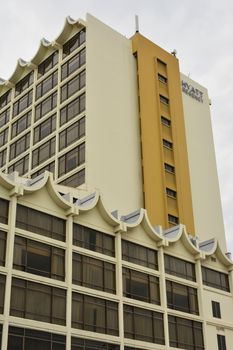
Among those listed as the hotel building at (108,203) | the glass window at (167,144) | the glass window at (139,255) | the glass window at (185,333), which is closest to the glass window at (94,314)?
the hotel building at (108,203)

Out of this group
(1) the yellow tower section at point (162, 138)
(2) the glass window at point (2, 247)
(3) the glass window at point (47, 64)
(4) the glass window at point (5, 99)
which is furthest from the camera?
(4) the glass window at point (5, 99)

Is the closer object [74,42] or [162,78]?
[74,42]

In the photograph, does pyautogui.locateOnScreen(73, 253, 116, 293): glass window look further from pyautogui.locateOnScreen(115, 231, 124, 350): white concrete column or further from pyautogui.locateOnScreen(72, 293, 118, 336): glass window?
pyautogui.locateOnScreen(72, 293, 118, 336): glass window

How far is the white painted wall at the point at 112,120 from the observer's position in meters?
61.4

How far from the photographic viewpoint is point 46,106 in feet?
235

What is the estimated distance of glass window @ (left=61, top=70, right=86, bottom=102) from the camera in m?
66.8

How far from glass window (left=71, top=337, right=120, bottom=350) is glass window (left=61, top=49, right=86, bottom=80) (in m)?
34.3

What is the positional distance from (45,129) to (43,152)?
3044 mm

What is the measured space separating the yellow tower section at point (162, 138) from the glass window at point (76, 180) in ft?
24.0

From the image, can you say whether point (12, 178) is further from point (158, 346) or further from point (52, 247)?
point (158, 346)

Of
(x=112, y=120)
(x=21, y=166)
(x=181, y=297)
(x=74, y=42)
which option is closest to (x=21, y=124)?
(x=21, y=166)

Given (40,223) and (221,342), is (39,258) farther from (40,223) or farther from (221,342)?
(221,342)

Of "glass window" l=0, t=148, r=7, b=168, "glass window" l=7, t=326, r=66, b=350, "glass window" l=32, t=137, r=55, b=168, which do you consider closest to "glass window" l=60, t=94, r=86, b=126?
"glass window" l=32, t=137, r=55, b=168

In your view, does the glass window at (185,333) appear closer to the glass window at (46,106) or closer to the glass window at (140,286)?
the glass window at (140,286)
